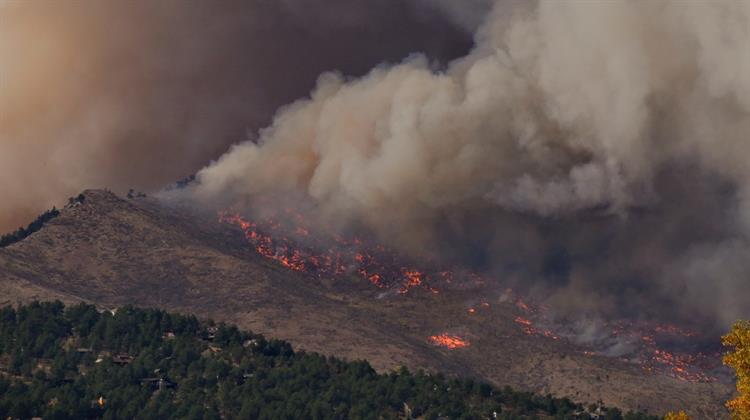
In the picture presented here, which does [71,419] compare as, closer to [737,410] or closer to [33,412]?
[33,412]

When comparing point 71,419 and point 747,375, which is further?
point 71,419

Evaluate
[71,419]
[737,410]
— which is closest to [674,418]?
[737,410]

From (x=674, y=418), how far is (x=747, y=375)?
24.8ft

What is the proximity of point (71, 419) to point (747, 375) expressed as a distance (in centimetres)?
13915

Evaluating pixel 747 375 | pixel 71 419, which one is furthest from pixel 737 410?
pixel 71 419

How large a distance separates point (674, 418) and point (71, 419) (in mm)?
132415

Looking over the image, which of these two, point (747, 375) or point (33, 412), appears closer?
point (747, 375)

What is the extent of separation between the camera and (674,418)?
9362cm

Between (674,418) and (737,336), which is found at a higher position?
(737,336)

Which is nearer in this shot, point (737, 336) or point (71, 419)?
point (737, 336)

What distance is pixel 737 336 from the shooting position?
89.8 metres

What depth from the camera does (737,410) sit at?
90.0 meters

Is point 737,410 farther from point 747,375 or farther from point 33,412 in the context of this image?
point 33,412

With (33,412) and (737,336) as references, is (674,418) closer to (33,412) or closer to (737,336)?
(737,336)
